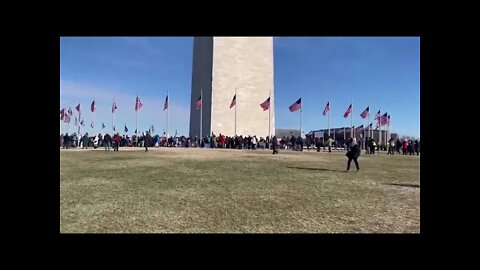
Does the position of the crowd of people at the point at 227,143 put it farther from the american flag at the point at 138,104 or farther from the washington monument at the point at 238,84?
the washington monument at the point at 238,84

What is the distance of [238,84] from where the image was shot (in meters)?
40.2

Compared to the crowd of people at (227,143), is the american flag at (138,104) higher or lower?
higher

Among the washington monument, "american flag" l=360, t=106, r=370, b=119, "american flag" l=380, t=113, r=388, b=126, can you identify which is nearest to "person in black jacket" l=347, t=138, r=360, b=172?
"american flag" l=360, t=106, r=370, b=119

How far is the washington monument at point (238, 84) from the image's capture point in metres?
39.5

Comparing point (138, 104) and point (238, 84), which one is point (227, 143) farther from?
point (238, 84)

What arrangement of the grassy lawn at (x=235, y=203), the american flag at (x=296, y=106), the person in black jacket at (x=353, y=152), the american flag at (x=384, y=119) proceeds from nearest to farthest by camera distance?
the grassy lawn at (x=235, y=203) → the person in black jacket at (x=353, y=152) → the american flag at (x=296, y=106) → the american flag at (x=384, y=119)

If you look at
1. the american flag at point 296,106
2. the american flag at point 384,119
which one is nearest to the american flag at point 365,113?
the american flag at point 384,119

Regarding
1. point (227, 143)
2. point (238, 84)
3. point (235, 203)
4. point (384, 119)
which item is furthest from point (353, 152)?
point (238, 84)
